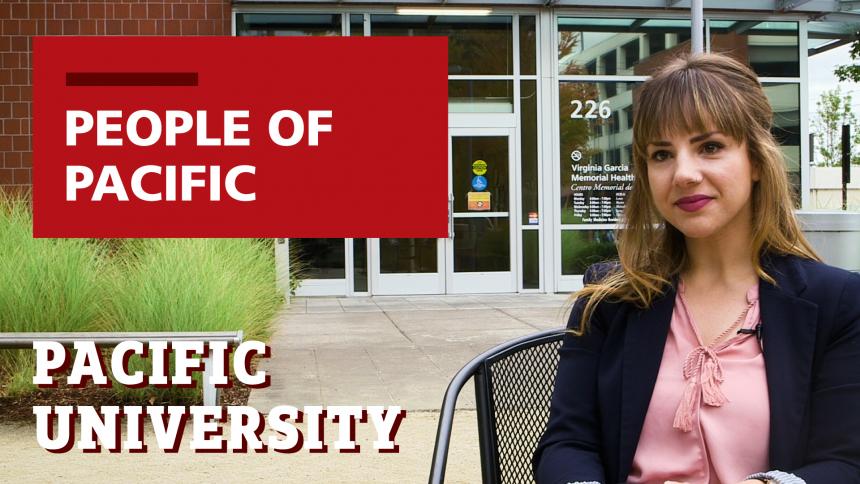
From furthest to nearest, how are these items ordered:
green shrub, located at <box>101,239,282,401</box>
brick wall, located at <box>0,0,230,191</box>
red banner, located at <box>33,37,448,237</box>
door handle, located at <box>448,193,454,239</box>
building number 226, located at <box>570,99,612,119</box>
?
building number 226, located at <box>570,99,612,119</box> → door handle, located at <box>448,193,454,239</box> → brick wall, located at <box>0,0,230,191</box> → red banner, located at <box>33,37,448,237</box> → green shrub, located at <box>101,239,282,401</box>

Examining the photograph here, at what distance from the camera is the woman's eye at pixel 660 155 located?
2.04m

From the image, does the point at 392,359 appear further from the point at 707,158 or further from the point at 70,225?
the point at 707,158

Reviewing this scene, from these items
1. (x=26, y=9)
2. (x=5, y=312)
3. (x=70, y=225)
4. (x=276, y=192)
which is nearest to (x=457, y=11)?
(x=276, y=192)

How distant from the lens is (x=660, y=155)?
2047 mm

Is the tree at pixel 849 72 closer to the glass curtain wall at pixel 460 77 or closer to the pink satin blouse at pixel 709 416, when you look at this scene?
the glass curtain wall at pixel 460 77

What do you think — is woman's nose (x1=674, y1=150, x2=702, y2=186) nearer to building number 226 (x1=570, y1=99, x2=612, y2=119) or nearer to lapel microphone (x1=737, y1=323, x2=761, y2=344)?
lapel microphone (x1=737, y1=323, x2=761, y2=344)

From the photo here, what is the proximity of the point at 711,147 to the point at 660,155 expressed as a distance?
0.10m

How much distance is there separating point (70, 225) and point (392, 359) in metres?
3.29

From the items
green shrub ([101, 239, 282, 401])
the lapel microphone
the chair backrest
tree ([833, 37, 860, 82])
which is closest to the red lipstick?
the lapel microphone

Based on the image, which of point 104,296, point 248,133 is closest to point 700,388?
point 104,296

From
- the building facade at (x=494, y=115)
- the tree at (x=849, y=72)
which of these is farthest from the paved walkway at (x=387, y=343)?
the tree at (x=849, y=72)

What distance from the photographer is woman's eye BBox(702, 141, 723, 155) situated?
1.99 m

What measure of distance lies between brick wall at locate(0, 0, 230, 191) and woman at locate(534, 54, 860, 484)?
13.7 metres

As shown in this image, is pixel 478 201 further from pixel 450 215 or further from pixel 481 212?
pixel 450 215
